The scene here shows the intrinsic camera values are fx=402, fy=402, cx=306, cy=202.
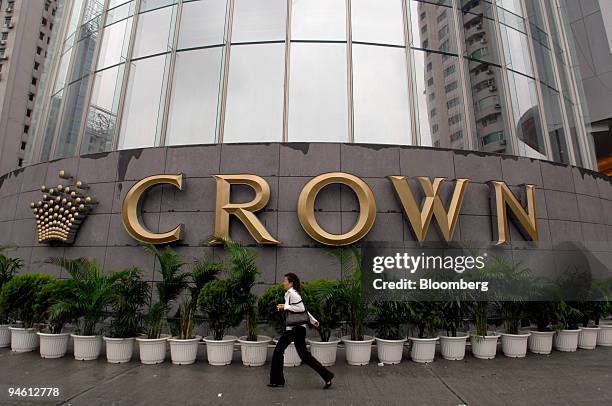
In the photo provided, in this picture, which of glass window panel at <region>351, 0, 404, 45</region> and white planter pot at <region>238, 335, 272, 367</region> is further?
glass window panel at <region>351, 0, 404, 45</region>

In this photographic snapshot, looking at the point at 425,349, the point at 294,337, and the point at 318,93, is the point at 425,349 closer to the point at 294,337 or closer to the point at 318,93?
the point at 294,337

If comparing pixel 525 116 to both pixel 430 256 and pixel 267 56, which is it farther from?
pixel 267 56

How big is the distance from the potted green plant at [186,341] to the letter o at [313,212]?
3.64 metres

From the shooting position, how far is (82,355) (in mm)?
8453

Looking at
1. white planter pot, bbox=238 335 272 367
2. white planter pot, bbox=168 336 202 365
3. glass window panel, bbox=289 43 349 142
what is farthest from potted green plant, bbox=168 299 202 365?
glass window panel, bbox=289 43 349 142

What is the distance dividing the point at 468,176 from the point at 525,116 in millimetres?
4692

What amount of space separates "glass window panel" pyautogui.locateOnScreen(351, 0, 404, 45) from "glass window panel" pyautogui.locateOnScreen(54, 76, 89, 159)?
10.4 meters

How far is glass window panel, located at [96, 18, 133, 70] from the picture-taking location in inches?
583

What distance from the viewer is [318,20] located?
13766 millimetres

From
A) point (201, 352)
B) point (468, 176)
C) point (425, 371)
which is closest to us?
point (425, 371)

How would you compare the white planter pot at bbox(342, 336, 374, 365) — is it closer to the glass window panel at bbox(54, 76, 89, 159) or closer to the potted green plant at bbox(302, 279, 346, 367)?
the potted green plant at bbox(302, 279, 346, 367)

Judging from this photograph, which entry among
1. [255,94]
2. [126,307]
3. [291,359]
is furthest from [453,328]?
[255,94]

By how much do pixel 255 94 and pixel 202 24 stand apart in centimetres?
362

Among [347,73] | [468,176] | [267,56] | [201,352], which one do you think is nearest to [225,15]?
[267,56]
